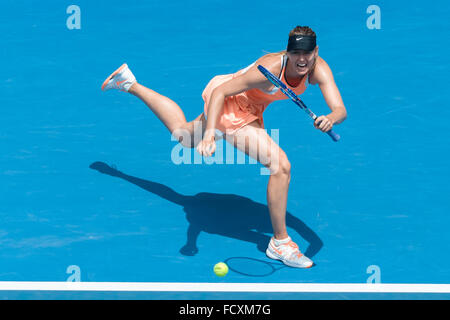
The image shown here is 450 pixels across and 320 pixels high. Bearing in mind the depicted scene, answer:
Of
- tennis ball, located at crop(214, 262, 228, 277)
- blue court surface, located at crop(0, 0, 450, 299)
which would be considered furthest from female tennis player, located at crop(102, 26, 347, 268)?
tennis ball, located at crop(214, 262, 228, 277)

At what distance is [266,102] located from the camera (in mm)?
8062

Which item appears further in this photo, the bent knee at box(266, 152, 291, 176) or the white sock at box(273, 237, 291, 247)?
the white sock at box(273, 237, 291, 247)

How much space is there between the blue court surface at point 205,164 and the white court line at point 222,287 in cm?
2

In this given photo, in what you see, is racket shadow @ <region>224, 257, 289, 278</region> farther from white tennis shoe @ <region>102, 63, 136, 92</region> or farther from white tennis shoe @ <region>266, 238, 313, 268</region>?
white tennis shoe @ <region>102, 63, 136, 92</region>

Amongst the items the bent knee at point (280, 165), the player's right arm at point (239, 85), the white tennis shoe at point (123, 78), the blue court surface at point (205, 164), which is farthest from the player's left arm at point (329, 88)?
the white tennis shoe at point (123, 78)

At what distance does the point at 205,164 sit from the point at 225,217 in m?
1.19

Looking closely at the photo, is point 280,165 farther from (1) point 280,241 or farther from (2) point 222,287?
(2) point 222,287

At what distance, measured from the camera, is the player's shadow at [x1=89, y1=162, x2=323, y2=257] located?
8.23 meters

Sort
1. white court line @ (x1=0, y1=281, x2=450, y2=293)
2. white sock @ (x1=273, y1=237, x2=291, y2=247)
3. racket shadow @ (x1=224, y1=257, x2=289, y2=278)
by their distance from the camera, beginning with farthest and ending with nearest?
white sock @ (x1=273, y1=237, x2=291, y2=247)
racket shadow @ (x1=224, y1=257, x2=289, y2=278)
white court line @ (x1=0, y1=281, x2=450, y2=293)

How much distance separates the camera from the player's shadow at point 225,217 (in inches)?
324

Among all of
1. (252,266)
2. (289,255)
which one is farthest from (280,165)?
(252,266)

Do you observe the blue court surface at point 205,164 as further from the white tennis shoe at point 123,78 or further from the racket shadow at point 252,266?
the white tennis shoe at point 123,78

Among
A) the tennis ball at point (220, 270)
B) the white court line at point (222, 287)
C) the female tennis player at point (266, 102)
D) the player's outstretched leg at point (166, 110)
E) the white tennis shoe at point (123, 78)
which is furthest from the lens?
the white tennis shoe at point (123, 78)

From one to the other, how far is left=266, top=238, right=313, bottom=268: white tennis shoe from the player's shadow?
18 cm
